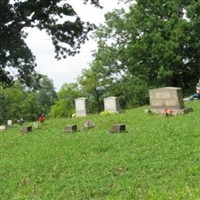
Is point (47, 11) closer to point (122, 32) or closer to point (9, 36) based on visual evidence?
point (9, 36)

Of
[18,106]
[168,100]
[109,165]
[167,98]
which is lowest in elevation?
[109,165]

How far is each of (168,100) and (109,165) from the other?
10.8 metres

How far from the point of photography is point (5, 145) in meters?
18.8

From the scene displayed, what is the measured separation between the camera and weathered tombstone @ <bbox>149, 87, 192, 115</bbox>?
2194 centimetres

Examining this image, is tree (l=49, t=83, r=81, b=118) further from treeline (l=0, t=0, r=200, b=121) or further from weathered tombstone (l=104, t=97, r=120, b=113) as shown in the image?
weathered tombstone (l=104, t=97, r=120, b=113)

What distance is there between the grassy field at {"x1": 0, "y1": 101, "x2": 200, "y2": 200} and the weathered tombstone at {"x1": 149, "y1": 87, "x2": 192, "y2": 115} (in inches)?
132

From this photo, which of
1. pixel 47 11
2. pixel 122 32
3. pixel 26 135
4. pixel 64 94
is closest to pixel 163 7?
pixel 122 32

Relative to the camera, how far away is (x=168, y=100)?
22641 mm

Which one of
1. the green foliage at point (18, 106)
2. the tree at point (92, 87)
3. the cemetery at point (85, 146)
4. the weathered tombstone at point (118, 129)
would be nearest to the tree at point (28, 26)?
the cemetery at point (85, 146)

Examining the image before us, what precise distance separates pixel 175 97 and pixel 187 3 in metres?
22.4

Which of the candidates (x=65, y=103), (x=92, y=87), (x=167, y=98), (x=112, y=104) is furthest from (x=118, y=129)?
(x=65, y=103)

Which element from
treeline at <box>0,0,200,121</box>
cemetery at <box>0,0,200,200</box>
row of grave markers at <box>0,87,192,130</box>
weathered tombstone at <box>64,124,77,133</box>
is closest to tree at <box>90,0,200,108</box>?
treeline at <box>0,0,200,121</box>

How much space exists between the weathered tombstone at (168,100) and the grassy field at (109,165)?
11.0 feet

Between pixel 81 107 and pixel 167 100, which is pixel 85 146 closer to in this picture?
pixel 167 100
